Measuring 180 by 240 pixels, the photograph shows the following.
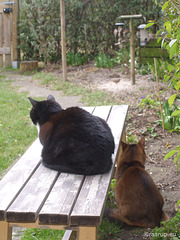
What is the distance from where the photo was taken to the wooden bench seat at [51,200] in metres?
2.14

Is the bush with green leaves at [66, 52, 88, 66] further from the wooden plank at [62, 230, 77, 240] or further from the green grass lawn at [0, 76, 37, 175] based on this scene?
the wooden plank at [62, 230, 77, 240]

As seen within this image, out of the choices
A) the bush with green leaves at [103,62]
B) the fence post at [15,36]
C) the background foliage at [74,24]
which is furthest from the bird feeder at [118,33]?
the fence post at [15,36]

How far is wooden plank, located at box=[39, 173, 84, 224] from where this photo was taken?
7.00 ft

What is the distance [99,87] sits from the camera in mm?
8234

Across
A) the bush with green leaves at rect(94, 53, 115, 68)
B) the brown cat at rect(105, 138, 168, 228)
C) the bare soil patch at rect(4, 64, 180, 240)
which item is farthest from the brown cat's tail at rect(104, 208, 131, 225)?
the bush with green leaves at rect(94, 53, 115, 68)

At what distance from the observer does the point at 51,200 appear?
230cm

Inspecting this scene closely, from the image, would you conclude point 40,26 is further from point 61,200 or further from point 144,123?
point 61,200

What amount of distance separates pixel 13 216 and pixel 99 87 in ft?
20.5

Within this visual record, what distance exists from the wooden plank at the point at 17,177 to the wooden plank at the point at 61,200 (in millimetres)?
247

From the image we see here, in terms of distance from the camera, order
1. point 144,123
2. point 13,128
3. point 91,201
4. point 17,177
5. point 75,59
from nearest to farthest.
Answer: point 91,201 → point 17,177 → point 144,123 → point 13,128 → point 75,59

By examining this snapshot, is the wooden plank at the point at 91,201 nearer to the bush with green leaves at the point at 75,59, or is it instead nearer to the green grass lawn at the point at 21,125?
the green grass lawn at the point at 21,125

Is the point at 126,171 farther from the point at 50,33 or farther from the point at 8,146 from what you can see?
the point at 50,33

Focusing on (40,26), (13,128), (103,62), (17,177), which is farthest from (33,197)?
(40,26)

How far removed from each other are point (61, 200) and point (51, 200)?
0.07 meters
